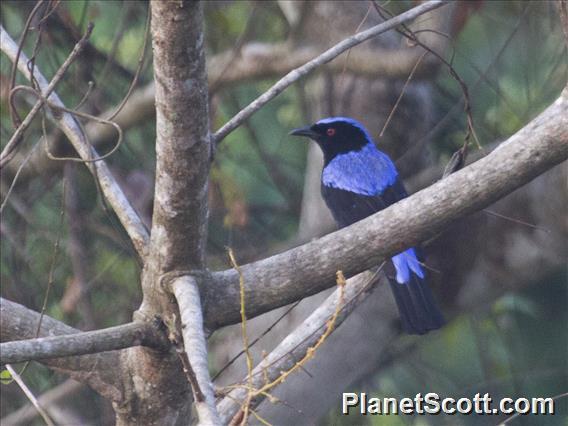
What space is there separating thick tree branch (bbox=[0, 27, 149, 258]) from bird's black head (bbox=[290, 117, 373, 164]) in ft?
5.91

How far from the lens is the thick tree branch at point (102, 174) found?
3.16 meters

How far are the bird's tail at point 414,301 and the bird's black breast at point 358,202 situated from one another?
1.63 ft

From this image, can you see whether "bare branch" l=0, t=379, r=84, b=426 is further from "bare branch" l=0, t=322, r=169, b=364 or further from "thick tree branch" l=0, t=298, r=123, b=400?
"bare branch" l=0, t=322, r=169, b=364

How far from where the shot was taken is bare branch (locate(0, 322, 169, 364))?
2.43 meters

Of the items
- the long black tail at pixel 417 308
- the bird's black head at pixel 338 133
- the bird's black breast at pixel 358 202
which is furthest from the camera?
the bird's black head at pixel 338 133

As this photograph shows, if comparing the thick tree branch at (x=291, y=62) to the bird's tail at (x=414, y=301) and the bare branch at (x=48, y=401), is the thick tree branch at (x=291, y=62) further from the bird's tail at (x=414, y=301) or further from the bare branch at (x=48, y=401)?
the bare branch at (x=48, y=401)

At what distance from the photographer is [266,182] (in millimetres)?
6262

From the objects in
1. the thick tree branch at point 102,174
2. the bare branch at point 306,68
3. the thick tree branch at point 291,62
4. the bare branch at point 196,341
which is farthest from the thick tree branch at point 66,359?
the thick tree branch at point 291,62

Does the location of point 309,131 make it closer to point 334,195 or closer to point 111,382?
point 334,195

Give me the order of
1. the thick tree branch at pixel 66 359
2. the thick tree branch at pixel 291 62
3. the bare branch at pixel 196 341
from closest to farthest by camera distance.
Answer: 1. the bare branch at pixel 196 341
2. the thick tree branch at pixel 66 359
3. the thick tree branch at pixel 291 62

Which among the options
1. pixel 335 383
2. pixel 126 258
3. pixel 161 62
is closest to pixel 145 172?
pixel 126 258

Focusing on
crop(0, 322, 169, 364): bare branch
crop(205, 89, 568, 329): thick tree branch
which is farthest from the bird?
crop(0, 322, 169, 364): bare branch

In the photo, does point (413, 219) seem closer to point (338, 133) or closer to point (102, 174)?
point (102, 174)

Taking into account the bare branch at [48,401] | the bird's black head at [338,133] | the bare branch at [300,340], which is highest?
the bird's black head at [338,133]
